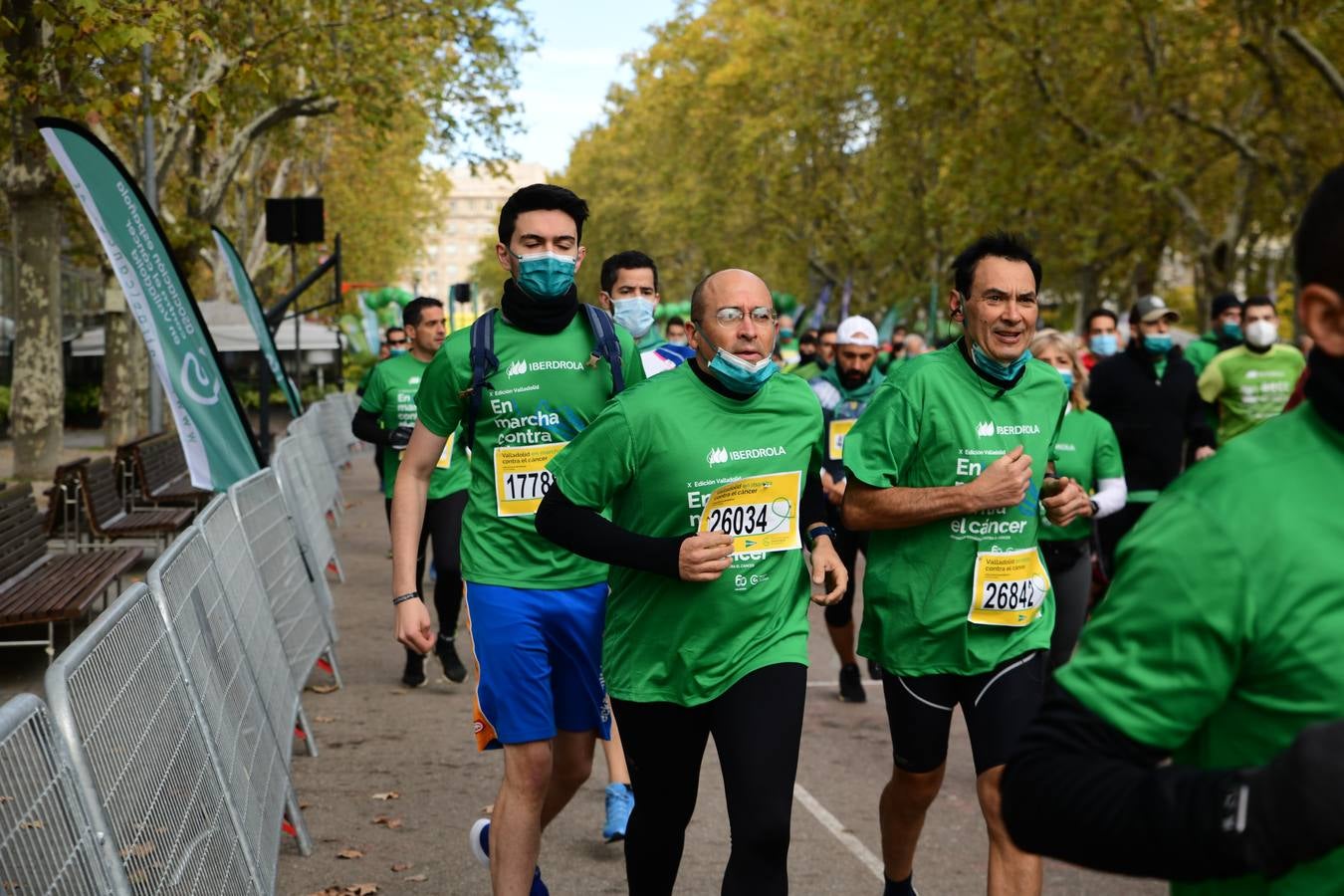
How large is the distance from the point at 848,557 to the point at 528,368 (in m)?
4.03

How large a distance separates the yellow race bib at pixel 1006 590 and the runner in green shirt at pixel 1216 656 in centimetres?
283

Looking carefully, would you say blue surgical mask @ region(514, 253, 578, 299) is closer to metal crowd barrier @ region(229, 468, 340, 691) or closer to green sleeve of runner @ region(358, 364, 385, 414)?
metal crowd barrier @ region(229, 468, 340, 691)

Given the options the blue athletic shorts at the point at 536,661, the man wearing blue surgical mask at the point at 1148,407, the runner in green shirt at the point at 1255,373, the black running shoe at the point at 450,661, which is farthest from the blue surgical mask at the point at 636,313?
the runner in green shirt at the point at 1255,373

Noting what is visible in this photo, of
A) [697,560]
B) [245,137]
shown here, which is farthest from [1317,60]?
[697,560]

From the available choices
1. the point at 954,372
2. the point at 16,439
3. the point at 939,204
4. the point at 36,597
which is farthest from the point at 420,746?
the point at 939,204

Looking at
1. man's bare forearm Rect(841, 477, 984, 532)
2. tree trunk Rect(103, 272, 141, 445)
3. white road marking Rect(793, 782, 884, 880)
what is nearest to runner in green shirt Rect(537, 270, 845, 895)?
man's bare forearm Rect(841, 477, 984, 532)

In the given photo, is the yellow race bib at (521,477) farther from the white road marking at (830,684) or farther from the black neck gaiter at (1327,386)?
the white road marking at (830,684)

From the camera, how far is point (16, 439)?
20609 mm

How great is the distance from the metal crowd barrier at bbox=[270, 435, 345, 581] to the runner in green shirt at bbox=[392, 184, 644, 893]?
4.32 m

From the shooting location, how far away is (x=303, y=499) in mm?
11570

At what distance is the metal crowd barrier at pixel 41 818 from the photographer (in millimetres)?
2723

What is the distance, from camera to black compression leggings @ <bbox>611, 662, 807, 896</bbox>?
411 cm

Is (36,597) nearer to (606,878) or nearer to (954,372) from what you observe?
(606,878)

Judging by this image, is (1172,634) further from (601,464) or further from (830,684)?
(830,684)
